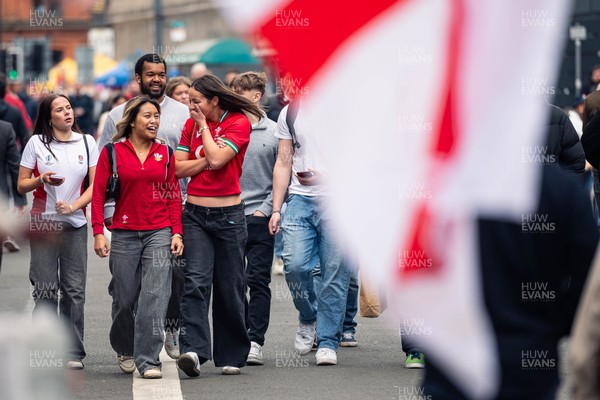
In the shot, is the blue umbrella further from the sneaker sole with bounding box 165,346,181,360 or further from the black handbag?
the black handbag

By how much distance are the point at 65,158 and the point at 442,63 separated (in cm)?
690

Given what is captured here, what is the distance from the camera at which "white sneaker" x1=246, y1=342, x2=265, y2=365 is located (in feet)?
28.4

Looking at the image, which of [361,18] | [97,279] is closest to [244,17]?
[361,18]

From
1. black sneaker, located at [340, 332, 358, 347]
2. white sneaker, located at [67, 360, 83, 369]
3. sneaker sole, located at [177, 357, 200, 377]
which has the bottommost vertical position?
black sneaker, located at [340, 332, 358, 347]

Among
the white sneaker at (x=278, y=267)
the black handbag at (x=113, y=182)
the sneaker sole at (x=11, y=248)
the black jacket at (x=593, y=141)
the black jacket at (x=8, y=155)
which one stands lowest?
the sneaker sole at (x=11, y=248)

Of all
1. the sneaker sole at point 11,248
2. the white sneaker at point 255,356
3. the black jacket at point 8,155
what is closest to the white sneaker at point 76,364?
the white sneaker at point 255,356

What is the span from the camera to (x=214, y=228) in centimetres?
811

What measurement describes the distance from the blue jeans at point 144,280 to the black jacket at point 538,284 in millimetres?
5128

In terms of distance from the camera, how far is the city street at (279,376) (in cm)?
759

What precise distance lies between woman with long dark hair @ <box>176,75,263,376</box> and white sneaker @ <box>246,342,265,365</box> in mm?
341

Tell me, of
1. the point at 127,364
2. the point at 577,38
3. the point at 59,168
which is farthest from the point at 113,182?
the point at 577,38

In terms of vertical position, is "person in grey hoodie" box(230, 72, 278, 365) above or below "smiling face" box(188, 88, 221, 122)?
below

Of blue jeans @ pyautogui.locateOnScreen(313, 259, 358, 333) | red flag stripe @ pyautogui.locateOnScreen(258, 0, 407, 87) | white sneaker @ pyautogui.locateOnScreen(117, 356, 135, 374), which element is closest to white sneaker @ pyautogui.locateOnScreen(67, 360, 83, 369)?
white sneaker @ pyautogui.locateOnScreen(117, 356, 135, 374)

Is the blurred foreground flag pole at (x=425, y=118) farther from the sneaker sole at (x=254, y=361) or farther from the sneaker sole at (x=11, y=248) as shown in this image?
the sneaker sole at (x=11, y=248)
